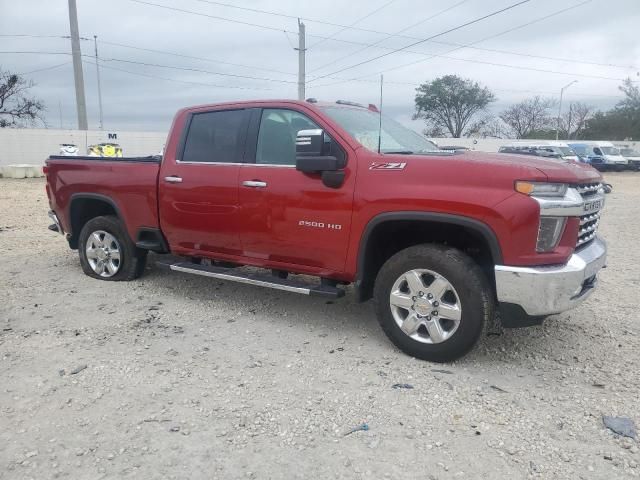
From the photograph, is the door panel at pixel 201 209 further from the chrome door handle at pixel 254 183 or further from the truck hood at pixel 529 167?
the truck hood at pixel 529 167

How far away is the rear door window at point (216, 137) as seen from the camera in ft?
16.4

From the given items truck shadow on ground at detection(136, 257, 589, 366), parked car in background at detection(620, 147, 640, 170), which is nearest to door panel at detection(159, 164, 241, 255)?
truck shadow on ground at detection(136, 257, 589, 366)

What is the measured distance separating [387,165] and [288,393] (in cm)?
174

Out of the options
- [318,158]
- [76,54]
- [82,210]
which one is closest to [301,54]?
[76,54]

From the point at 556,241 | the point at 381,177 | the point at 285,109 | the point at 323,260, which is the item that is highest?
the point at 285,109

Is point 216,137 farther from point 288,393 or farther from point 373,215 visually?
point 288,393

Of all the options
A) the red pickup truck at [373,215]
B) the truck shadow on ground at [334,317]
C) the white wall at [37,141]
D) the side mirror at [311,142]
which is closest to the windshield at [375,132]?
the red pickup truck at [373,215]

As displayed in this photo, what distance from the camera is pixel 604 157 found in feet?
123

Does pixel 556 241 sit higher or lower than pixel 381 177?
lower

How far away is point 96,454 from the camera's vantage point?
2.87 metres

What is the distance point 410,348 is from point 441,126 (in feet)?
223

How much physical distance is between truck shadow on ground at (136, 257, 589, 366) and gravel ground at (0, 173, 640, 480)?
24 millimetres

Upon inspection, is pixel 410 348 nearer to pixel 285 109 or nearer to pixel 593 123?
pixel 285 109

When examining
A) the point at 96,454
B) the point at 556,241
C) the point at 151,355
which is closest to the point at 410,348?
the point at 556,241
